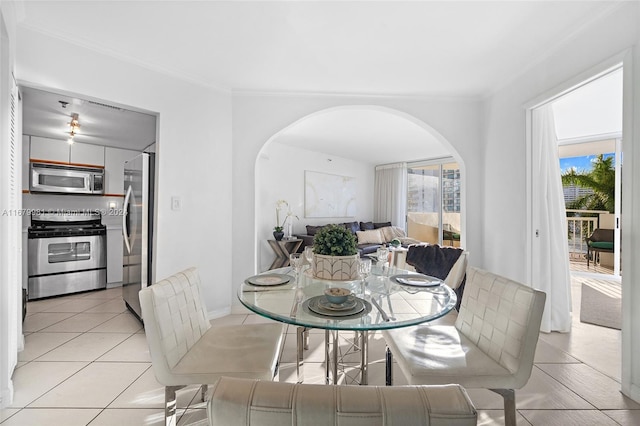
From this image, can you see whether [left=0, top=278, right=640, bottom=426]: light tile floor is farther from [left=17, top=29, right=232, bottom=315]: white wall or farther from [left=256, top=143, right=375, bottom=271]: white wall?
[left=256, top=143, right=375, bottom=271]: white wall

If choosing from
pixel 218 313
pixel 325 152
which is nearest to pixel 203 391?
pixel 218 313

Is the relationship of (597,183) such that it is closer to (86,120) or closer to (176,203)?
(176,203)

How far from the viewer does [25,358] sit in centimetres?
221

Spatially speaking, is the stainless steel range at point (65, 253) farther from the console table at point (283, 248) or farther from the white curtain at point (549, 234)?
the white curtain at point (549, 234)

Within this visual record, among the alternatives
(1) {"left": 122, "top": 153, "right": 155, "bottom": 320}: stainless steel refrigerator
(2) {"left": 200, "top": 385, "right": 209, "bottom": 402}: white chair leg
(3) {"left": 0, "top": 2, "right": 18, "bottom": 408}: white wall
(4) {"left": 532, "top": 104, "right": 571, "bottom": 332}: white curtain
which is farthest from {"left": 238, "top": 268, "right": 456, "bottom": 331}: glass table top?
(4) {"left": 532, "top": 104, "right": 571, "bottom": 332}: white curtain

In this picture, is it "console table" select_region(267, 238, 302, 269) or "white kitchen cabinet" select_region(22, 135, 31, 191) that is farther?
"console table" select_region(267, 238, 302, 269)

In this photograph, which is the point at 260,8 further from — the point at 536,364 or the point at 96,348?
the point at 536,364

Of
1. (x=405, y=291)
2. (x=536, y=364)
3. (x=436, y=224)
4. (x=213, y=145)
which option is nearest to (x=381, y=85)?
(x=213, y=145)

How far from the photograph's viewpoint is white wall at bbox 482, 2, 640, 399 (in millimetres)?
1795

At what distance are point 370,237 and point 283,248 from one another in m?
2.07

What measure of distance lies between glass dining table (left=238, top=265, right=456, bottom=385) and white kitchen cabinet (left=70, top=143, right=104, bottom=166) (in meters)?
3.78

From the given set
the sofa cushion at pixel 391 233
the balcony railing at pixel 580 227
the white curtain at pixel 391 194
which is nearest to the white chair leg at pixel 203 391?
the sofa cushion at pixel 391 233

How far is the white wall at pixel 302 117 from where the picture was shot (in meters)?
3.18

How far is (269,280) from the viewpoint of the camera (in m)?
1.84
